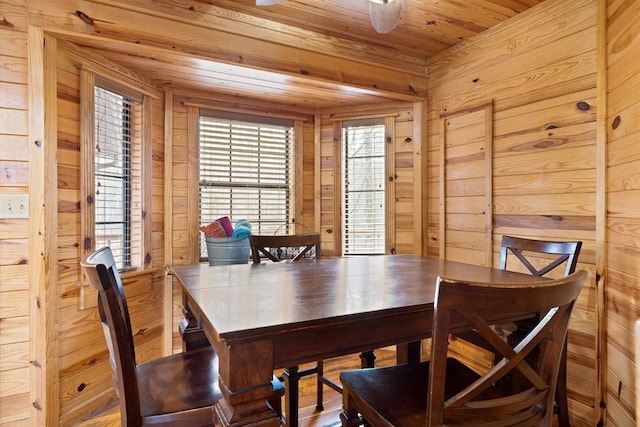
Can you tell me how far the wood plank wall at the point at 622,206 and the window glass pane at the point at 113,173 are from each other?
2.92 m

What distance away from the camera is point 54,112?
1885 millimetres

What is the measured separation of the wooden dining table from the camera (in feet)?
3.00

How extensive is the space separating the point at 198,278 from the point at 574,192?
212 cm

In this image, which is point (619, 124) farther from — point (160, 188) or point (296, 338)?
point (160, 188)

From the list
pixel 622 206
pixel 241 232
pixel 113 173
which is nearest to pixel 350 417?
pixel 622 206

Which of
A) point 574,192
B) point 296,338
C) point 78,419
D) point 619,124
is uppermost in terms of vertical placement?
point 619,124

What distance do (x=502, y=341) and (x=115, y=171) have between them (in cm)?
255

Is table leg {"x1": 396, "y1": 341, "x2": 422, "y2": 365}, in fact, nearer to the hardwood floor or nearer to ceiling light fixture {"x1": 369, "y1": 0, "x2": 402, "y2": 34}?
Result: the hardwood floor

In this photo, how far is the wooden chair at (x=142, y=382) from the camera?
3.48 feet

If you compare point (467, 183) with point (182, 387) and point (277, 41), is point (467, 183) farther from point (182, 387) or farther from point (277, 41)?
point (182, 387)

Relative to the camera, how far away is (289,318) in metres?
0.99

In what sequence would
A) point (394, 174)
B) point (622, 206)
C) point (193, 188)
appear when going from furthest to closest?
point (394, 174) < point (193, 188) < point (622, 206)

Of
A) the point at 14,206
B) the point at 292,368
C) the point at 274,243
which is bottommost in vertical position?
the point at 292,368

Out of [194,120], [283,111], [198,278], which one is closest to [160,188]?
[194,120]
